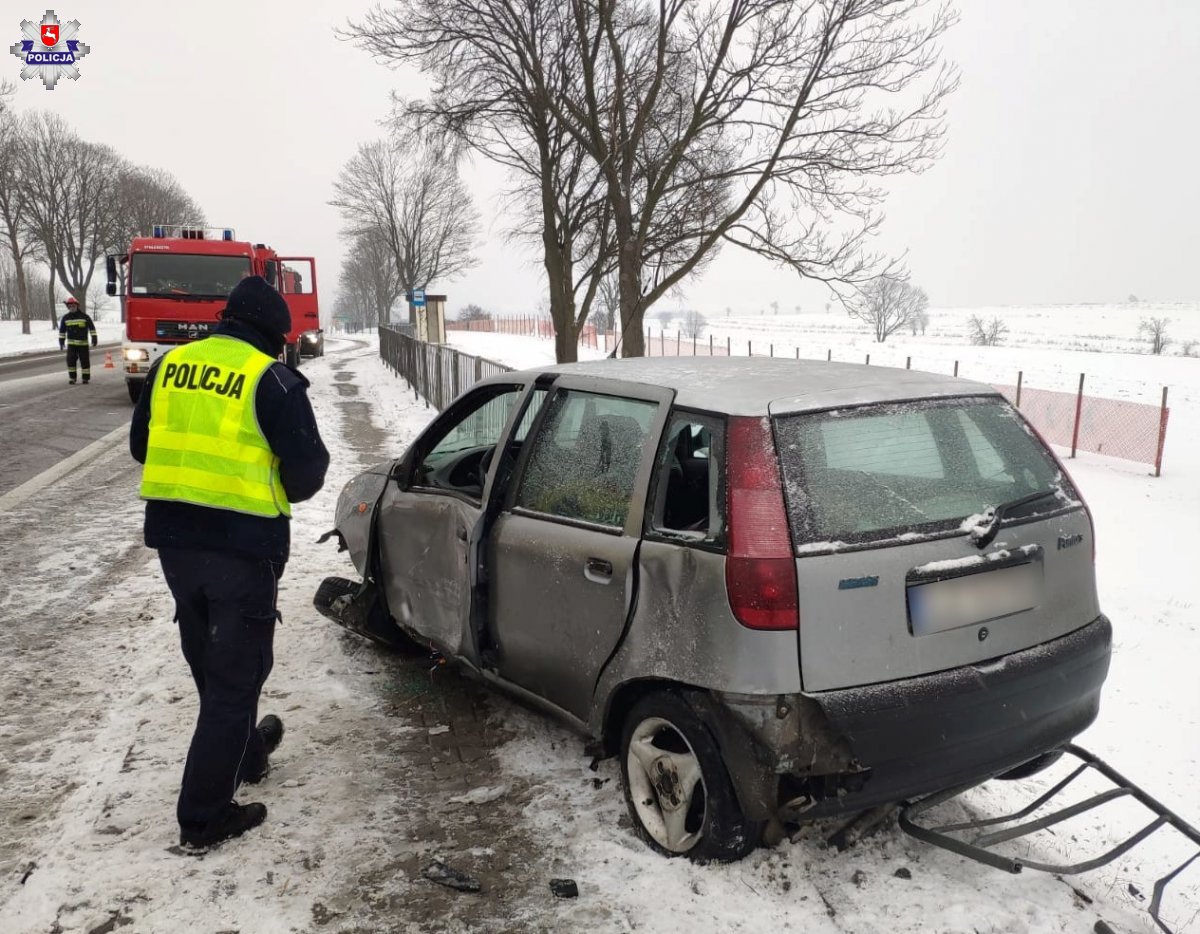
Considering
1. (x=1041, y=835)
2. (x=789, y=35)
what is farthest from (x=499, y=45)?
(x=1041, y=835)

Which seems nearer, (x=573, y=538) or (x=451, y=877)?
(x=451, y=877)

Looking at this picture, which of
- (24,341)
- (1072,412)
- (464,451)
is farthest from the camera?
(24,341)

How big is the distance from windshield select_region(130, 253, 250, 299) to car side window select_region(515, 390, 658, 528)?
550 inches

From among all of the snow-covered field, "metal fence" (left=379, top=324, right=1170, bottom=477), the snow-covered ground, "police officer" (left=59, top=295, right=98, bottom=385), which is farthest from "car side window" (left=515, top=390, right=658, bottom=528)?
the snow-covered ground

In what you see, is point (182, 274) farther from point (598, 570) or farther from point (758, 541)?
point (758, 541)

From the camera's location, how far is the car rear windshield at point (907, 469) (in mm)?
2588

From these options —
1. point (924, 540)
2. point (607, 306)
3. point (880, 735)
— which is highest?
point (607, 306)

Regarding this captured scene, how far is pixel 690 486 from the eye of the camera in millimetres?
2881

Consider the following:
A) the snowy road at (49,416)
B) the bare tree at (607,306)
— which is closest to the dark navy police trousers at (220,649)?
the snowy road at (49,416)

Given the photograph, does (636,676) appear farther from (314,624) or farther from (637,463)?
(314,624)

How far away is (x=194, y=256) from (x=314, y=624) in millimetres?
13053

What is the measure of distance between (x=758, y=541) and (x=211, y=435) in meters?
1.75

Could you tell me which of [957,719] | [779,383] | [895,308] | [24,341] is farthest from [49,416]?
[895,308]

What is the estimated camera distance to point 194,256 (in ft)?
52.1
